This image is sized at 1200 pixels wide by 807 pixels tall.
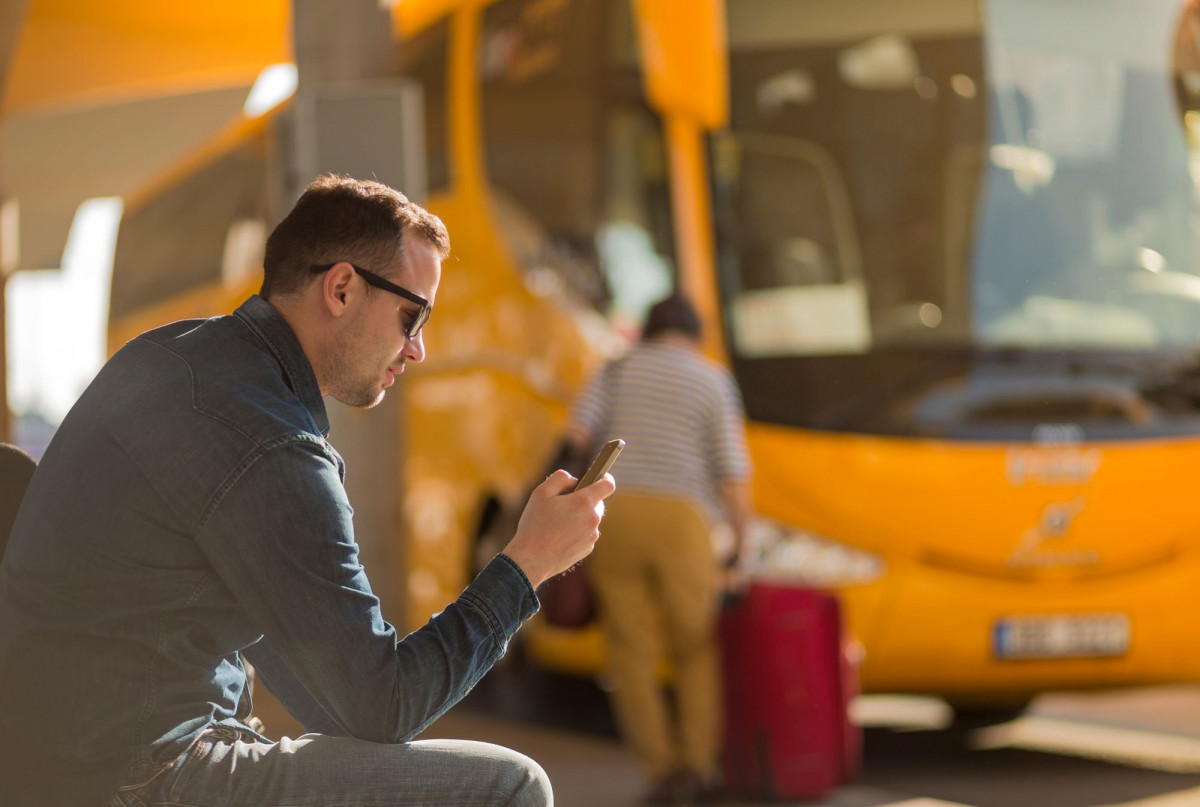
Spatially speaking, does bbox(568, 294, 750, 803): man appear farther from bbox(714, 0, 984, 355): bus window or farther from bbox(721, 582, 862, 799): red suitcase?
bbox(714, 0, 984, 355): bus window

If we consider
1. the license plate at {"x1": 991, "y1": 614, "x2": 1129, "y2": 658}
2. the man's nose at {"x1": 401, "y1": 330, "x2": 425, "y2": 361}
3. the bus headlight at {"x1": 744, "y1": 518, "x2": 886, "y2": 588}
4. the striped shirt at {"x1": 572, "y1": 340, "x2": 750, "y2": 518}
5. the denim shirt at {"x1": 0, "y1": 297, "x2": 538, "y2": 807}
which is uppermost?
the man's nose at {"x1": 401, "y1": 330, "x2": 425, "y2": 361}

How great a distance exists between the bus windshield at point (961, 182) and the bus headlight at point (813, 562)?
0.48 metres

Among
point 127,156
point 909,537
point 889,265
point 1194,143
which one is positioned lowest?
point 127,156

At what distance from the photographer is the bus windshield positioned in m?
6.67

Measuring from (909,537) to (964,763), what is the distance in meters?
1.19

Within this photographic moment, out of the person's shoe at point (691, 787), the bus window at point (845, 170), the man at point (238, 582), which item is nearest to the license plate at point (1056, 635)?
the bus window at point (845, 170)

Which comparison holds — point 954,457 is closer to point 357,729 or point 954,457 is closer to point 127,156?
point 357,729

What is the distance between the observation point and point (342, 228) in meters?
2.28

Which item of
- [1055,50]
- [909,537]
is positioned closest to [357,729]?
[909,537]

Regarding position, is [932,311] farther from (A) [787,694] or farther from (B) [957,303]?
(A) [787,694]

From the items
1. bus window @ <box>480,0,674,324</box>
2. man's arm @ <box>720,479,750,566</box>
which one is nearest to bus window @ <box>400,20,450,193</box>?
bus window @ <box>480,0,674,324</box>

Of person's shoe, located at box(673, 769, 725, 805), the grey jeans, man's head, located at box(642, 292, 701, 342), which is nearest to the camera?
the grey jeans

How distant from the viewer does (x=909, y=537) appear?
21.8ft

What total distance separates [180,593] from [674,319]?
4208mm
